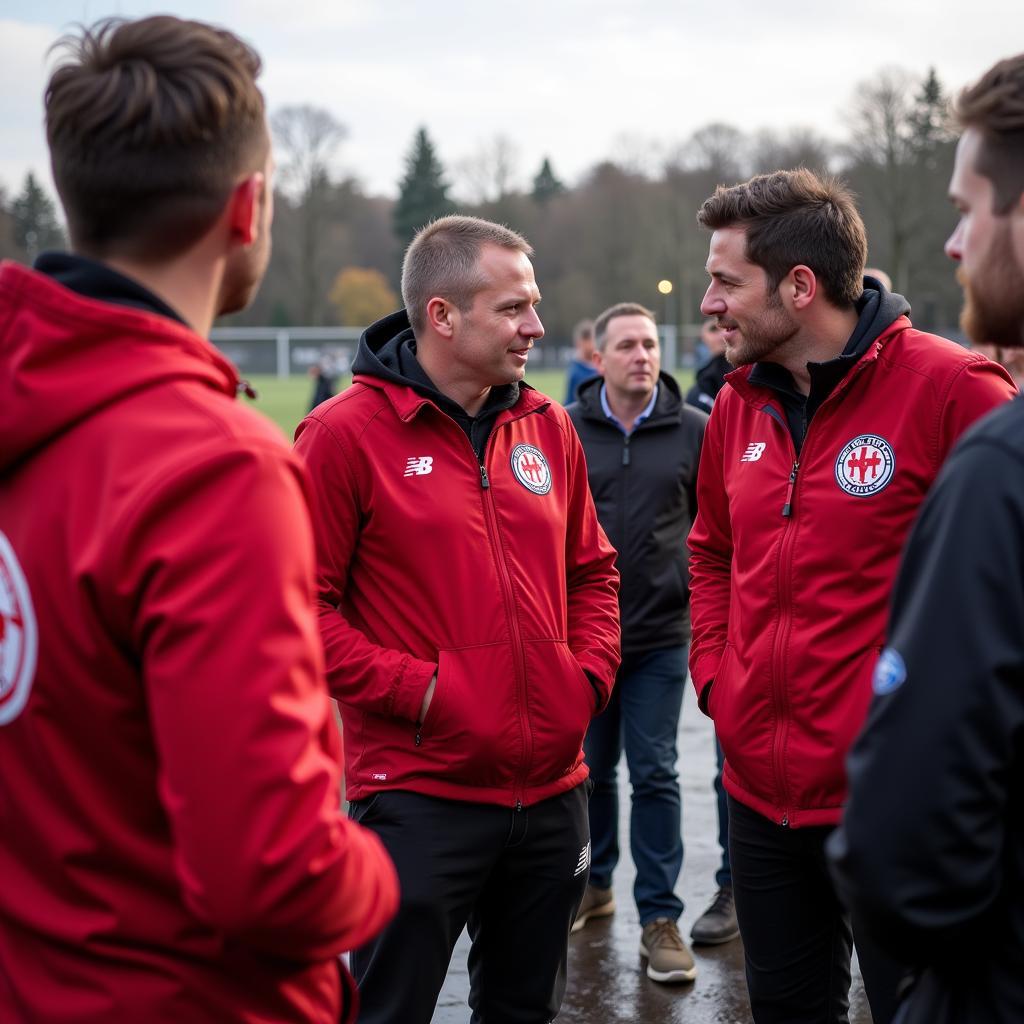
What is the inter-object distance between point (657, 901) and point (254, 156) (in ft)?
13.3

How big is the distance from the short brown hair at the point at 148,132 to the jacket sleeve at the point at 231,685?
40 centimetres

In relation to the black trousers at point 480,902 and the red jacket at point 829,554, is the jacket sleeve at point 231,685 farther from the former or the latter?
the red jacket at point 829,554

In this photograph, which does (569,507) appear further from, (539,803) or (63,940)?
(63,940)

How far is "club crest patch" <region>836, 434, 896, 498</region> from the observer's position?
3.09m

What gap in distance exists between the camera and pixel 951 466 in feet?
5.39

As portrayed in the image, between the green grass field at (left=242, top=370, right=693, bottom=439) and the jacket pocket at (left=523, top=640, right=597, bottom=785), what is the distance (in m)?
28.2

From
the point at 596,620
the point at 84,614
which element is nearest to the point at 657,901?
the point at 596,620

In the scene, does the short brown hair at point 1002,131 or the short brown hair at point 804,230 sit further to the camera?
the short brown hair at point 804,230

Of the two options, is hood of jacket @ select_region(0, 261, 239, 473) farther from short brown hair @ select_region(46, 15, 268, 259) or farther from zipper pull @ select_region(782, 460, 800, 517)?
zipper pull @ select_region(782, 460, 800, 517)

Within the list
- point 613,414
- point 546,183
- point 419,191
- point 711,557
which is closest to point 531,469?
point 711,557

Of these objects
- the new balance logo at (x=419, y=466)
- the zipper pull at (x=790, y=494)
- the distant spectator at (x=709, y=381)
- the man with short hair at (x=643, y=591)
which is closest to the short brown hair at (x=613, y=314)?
the man with short hair at (x=643, y=591)

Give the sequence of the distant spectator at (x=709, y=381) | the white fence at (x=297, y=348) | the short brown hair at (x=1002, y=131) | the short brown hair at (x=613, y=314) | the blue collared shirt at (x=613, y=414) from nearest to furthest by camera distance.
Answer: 1. the short brown hair at (x=1002, y=131)
2. the blue collared shirt at (x=613, y=414)
3. the short brown hair at (x=613, y=314)
4. the distant spectator at (x=709, y=381)
5. the white fence at (x=297, y=348)

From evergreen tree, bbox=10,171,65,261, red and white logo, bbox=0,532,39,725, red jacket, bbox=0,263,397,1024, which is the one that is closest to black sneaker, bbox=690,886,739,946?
red jacket, bbox=0,263,397,1024

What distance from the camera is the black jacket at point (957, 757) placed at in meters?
1.57
